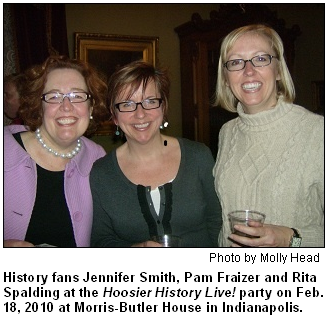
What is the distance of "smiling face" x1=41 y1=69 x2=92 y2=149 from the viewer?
1496 millimetres

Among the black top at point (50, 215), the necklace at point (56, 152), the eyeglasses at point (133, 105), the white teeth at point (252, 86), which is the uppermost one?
the white teeth at point (252, 86)

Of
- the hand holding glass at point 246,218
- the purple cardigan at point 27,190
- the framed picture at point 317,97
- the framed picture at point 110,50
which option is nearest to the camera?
the hand holding glass at point 246,218

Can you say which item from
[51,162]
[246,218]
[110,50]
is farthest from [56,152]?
[110,50]

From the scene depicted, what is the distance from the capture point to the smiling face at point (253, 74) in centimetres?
134

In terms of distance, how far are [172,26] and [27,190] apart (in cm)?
291

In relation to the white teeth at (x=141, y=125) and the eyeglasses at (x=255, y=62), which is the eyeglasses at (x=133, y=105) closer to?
the white teeth at (x=141, y=125)

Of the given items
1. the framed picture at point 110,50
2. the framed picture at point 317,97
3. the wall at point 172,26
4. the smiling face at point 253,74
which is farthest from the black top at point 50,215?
the framed picture at point 317,97

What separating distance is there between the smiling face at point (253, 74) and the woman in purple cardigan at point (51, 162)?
0.65 metres

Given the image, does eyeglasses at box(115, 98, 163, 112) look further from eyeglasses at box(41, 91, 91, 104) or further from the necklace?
the necklace

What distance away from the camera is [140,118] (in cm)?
151

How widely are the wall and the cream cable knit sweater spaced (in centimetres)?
247

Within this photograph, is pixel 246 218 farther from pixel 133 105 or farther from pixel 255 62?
pixel 133 105

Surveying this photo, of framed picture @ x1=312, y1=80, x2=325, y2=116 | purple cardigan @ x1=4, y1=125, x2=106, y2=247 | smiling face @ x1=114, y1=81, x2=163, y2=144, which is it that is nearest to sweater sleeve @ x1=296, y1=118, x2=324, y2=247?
smiling face @ x1=114, y1=81, x2=163, y2=144

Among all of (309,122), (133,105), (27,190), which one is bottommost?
(27,190)
